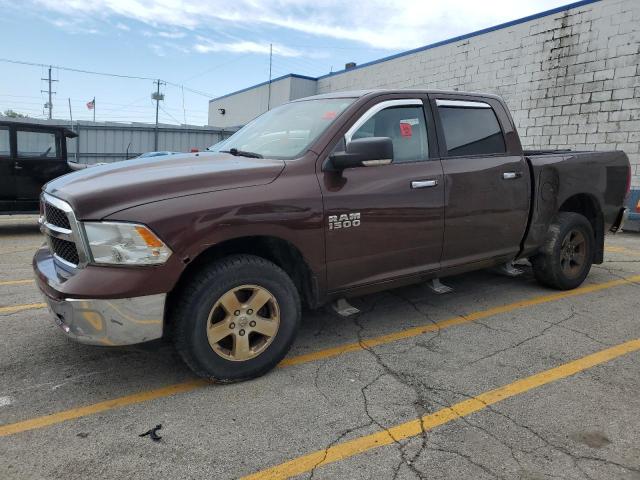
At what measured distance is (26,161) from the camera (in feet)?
30.8

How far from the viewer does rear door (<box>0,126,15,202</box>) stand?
9.12m

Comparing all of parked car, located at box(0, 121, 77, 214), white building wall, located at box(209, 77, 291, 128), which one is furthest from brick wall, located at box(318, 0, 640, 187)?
parked car, located at box(0, 121, 77, 214)

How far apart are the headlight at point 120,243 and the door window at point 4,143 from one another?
8058 mm

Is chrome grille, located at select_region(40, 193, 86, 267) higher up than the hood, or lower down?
lower down

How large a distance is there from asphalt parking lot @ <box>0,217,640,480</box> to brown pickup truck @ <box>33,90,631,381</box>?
0.42m

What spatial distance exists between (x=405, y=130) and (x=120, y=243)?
2.33 metres

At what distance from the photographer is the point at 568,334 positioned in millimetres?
4078

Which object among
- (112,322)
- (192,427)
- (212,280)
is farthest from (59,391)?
(212,280)

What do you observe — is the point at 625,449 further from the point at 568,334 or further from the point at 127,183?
the point at 127,183

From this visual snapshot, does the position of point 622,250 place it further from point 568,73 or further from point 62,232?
point 62,232

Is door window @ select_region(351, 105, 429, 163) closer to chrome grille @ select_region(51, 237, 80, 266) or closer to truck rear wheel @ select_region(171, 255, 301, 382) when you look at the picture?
truck rear wheel @ select_region(171, 255, 301, 382)

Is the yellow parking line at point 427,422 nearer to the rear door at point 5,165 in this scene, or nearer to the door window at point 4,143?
the rear door at point 5,165

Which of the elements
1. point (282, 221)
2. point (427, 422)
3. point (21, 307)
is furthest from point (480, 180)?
Result: point (21, 307)

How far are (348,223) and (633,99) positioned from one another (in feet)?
35.5
